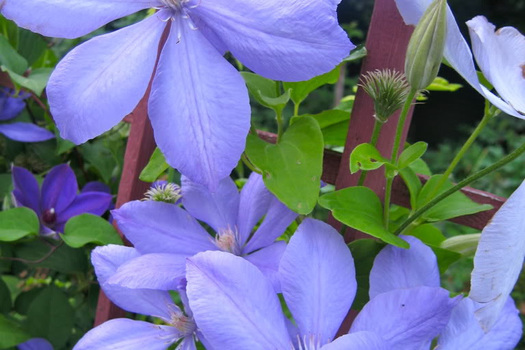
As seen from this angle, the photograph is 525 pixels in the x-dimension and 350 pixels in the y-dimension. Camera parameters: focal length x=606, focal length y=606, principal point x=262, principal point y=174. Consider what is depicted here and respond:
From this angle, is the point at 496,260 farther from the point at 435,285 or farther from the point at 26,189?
the point at 26,189

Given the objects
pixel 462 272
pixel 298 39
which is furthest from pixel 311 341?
pixel 462 272

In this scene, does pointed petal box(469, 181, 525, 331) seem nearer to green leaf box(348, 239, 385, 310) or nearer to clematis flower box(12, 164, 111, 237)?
green leaf box(348, 239, 385, 310)

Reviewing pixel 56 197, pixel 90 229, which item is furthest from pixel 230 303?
pixel 56 197

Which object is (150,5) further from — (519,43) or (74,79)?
(519,43)

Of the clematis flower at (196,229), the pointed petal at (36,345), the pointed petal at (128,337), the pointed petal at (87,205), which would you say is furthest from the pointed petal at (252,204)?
the pointed petal at (36,345)

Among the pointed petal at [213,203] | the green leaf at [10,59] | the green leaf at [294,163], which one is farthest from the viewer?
the green leaf at [10,59]

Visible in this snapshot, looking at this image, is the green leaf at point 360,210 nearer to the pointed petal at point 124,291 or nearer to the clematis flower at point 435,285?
the clematis flower at point 435,285

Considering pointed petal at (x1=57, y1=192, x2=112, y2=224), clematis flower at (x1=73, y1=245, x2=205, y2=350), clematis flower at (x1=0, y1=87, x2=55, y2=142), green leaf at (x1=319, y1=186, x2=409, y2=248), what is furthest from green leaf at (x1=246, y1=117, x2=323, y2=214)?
clematis flower at (x1=0, y1=87, x2=55, y2=142)
